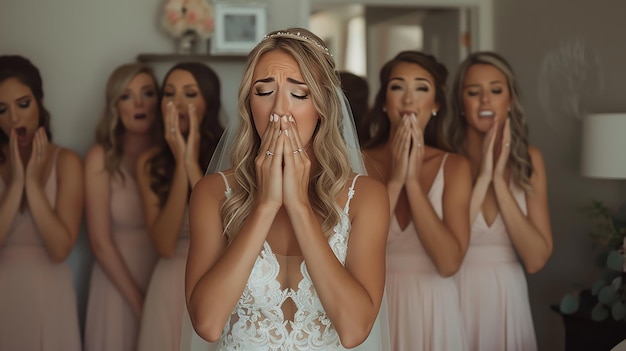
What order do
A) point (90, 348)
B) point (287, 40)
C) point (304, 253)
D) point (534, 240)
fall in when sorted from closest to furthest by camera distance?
point (304, 253)
point (287, 40)
point (534, 240)
point (90, 348)

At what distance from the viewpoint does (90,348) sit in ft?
13.0

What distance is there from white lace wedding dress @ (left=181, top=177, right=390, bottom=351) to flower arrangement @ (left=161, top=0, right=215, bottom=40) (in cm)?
214

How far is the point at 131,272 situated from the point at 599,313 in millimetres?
2029

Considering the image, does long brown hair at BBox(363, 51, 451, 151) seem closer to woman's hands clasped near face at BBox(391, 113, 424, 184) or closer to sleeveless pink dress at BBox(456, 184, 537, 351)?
woman's hands clasped near face at BBox(391, 113, 424, 184)

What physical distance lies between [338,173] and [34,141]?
6.37ft

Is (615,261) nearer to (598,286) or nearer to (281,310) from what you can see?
(598,286)

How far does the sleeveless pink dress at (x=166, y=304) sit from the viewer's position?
12.4 feet

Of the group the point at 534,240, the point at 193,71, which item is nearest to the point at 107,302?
the point at 193,71

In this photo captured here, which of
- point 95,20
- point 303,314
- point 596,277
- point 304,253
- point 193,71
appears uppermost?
point 95,20

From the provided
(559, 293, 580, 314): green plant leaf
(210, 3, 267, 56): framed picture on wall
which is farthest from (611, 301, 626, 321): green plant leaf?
(210, 3, 267, 56): framed picture on wall

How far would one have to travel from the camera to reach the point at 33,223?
12.5 feet

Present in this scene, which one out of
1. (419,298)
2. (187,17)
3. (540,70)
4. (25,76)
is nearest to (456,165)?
(419,298)

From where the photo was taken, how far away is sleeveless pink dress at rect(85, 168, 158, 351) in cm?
393

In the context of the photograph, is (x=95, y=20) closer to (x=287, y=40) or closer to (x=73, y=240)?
(x=73, y=240)
